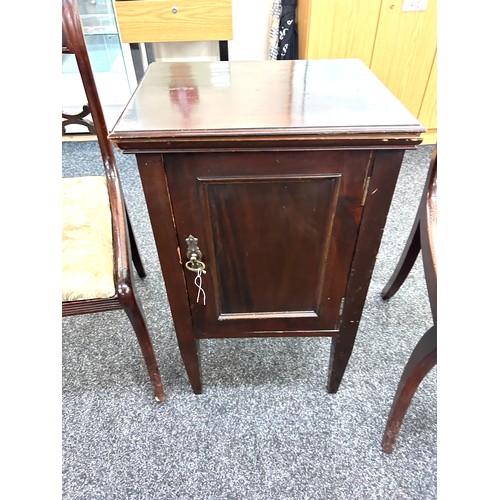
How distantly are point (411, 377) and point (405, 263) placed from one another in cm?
47

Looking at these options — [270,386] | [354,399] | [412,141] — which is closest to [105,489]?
[270,386]

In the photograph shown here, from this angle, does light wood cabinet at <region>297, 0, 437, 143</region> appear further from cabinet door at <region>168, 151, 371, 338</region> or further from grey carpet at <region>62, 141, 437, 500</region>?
cabinet door at <region>168, 151, 371, 338</region>

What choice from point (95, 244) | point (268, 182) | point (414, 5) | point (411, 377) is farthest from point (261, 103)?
point (414, 5)

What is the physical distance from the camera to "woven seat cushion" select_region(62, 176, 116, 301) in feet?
2.70

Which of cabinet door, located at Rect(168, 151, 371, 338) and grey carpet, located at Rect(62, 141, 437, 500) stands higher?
cabinet door, located at Rect(168, 151, 371, 338)

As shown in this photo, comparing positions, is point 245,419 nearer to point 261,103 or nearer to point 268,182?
point 268,182

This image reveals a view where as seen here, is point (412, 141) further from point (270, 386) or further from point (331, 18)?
point (331, 18)

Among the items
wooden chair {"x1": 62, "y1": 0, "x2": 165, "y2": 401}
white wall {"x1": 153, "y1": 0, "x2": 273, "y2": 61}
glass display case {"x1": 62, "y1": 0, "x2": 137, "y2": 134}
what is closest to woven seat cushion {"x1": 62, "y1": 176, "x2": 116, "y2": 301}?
wooden chair {"x1": 62, "y1": 0, "x2": 165, "y2": 401}

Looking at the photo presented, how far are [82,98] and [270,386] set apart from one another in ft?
6.02

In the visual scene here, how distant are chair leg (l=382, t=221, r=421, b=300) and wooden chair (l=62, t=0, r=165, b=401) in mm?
808

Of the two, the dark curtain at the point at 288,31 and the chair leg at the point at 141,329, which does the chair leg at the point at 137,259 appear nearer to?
the chair leg at the point at 141,329
